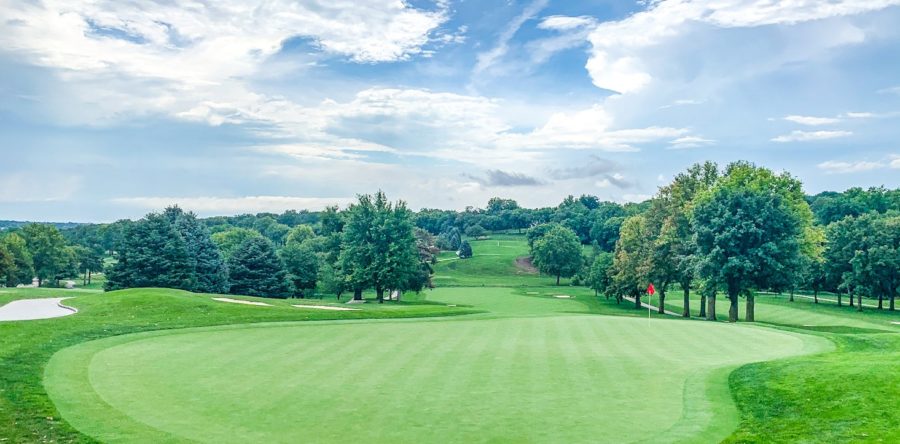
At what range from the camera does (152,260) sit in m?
54.2

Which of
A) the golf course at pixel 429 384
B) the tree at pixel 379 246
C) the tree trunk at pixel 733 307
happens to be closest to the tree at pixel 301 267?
the tree at pixel 379 246

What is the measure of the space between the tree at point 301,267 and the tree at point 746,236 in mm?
43084

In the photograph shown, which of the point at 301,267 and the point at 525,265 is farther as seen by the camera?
the point at 525,265

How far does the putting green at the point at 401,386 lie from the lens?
34.7 ft

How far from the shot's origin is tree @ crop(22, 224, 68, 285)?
90000 mm

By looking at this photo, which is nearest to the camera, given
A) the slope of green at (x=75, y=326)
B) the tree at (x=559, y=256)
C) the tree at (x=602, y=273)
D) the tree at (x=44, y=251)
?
the slope of green at (x=75, y=326)

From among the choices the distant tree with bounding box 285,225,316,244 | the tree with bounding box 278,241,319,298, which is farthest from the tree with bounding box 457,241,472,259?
the tree with bounding box 278,241,319,298

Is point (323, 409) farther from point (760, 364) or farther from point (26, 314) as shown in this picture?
point (26, 314)

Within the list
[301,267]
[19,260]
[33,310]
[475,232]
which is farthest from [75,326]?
[475,232]

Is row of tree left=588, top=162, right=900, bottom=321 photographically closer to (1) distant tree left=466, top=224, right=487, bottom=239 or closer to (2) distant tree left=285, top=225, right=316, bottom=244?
(2) distant tree left=285, top=225, right=316, bottom=244

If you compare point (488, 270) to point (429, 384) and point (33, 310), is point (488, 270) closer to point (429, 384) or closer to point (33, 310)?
point (33, 310)

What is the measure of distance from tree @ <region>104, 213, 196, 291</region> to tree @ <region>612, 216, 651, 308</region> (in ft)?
126

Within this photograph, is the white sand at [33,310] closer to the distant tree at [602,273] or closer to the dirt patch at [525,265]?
the distant tree at [602,273]

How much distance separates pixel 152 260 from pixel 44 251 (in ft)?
161
